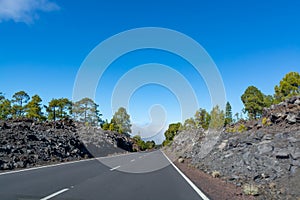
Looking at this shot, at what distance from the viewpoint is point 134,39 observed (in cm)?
2256

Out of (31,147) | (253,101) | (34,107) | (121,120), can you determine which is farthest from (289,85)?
(121,120)

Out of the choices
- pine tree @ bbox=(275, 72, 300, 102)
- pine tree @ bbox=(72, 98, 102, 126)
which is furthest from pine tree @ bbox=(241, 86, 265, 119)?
pine tree @ bbox=(72, 98, 102, 126)

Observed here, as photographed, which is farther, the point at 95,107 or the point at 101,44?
the point at 95,107

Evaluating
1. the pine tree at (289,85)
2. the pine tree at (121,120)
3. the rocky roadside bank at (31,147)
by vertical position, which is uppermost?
the pine tree at (121,120)

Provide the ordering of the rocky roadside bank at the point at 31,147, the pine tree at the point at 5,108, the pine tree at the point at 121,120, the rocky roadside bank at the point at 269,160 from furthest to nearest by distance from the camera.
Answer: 1. the pine tree at the point at 121,120
2. the pine tree at the point at 5,108
3. the rocky roadside bank at the point at 31,147
4. the rocky roadside bank at the point at 269,160

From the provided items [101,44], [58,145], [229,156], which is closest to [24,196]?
[229,156]

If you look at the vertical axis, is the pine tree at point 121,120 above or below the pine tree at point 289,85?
above

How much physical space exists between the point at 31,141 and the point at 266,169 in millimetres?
19084

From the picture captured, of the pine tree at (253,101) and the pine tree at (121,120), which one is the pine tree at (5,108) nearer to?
the pine tree at (121,120)

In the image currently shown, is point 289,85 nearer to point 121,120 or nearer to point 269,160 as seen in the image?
point 269,160

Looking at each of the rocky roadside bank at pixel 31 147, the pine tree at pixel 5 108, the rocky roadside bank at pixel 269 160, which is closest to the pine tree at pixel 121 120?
the pine tree at pixel 5 108

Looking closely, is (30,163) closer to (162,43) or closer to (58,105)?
(162,43)

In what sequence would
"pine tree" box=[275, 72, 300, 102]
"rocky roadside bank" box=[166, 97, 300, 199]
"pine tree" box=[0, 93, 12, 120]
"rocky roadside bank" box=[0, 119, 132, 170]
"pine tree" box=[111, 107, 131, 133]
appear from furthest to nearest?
"pine tree" box=[111, 107, 131, 133] → "pine tree" box=[0, 93, 12, 120] → "pine tree" box=[275, 72, 300, 102] → "rocky roadside bank" box=[0, 119, 132, 170] → "rocky roadside bank" box=[166, 97, 300, 199]

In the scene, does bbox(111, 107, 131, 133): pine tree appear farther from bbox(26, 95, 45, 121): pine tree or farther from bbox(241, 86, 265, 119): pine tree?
bbox(241, 86, 265, 119): pine tree
